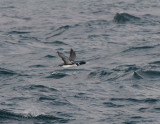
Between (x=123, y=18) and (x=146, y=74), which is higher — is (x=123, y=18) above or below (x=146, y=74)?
above

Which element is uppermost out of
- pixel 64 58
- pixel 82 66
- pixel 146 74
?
pixel 64 58

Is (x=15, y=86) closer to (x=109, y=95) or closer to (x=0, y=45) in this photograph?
(x=109, y=95)

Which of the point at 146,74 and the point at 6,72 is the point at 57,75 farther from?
the point at 146,74

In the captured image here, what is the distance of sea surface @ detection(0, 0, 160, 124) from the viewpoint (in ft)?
48.3

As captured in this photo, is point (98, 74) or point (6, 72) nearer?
point (98, 74)

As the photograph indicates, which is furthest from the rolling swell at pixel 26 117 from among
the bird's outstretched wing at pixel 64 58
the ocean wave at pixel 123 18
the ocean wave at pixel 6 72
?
the ocean wave at pixel 123 18

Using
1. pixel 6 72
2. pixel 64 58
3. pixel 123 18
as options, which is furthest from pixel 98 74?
A: pixel 123 18

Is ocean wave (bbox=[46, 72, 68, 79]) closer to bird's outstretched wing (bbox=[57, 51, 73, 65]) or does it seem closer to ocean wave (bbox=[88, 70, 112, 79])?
ocean wave (bbox=[88, 70, 112, 79])

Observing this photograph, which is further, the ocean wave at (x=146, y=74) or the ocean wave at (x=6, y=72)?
the ocean wave at (x=6, y=72)

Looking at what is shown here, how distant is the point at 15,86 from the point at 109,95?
11.2ft

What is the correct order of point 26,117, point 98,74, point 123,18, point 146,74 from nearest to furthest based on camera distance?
1. point 26,117
2. point 146,74
3. point 98,74
4. point 123,18

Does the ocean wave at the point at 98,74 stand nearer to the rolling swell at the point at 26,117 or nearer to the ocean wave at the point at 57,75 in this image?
the ocean wave at the point at 57,75

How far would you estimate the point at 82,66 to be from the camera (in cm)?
2042

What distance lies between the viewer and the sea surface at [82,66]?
14.7 m
